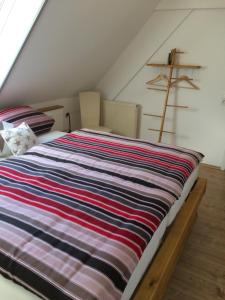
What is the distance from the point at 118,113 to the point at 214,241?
2.51 m

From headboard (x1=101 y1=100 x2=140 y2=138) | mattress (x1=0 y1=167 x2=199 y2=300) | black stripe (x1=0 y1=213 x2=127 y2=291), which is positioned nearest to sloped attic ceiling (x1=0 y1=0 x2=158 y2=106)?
headboard (x1=101 y1=100 x2=140 y2=138)

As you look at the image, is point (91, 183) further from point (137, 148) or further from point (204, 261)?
point (204, 261)

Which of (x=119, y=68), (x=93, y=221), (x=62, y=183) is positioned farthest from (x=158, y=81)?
(x=93, y=221)

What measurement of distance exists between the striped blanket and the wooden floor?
64cm

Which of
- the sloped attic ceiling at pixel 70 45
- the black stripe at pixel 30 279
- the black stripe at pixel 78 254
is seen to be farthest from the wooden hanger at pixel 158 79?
the black stripe at pixel 30 279

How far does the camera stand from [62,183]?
1712mm

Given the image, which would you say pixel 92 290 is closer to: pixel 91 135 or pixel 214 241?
pixel 214 241

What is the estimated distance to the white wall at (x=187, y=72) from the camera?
10.9 ft

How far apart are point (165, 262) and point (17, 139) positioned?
164 centimetres

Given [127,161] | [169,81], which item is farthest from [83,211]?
[169,81]

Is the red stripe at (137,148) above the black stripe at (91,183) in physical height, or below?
above

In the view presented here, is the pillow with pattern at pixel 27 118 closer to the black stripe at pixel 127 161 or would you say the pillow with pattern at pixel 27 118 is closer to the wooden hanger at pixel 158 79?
the black stripe at pixel 127 161

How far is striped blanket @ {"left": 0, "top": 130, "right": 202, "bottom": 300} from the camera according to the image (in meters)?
1.05

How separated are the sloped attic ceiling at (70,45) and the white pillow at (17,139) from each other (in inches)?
24.5
